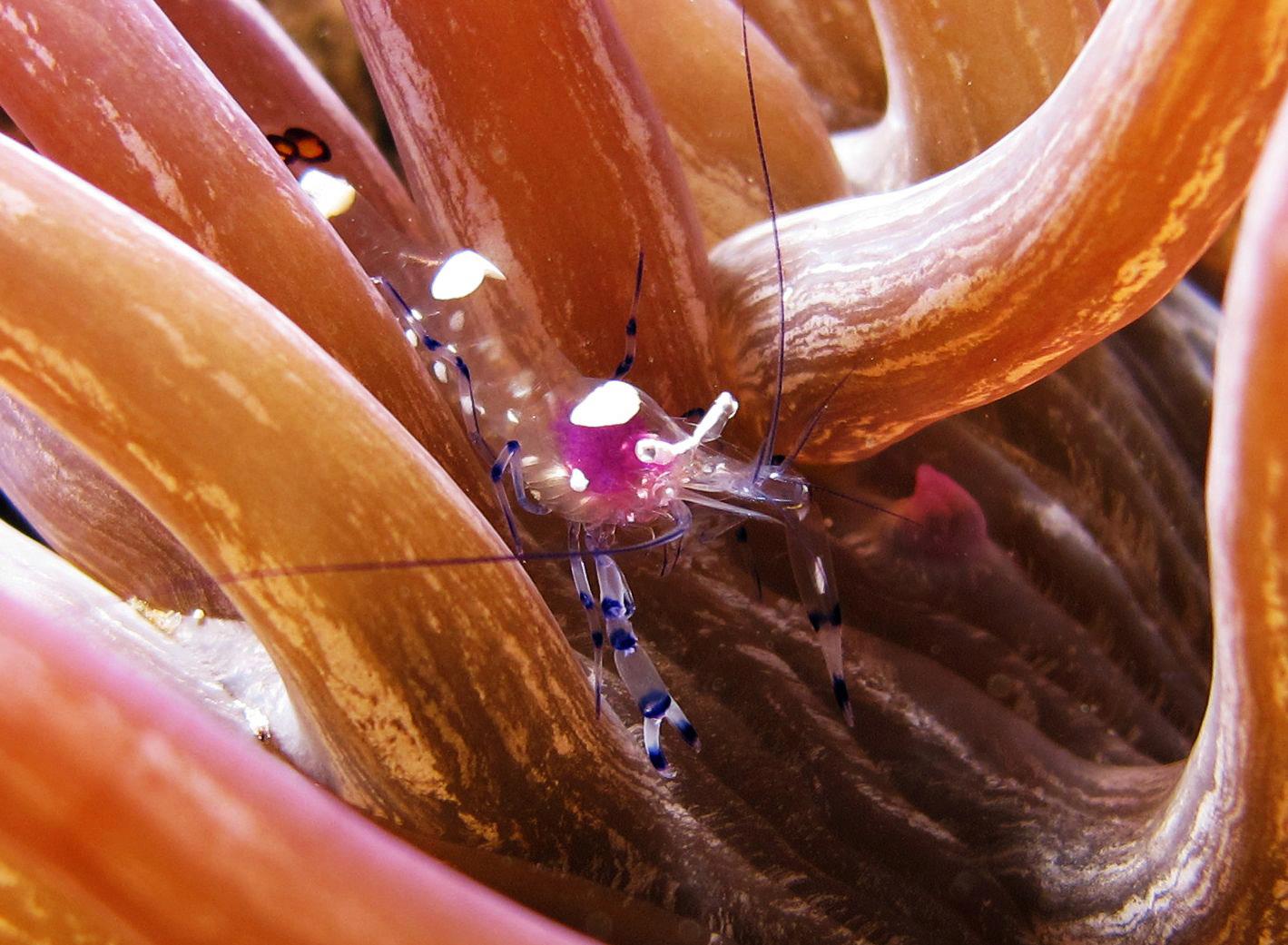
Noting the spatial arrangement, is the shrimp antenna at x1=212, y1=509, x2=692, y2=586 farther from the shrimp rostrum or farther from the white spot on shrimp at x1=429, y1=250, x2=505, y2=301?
the white spot on shrimp at x1=429, y1=250, x2=505, y2=301

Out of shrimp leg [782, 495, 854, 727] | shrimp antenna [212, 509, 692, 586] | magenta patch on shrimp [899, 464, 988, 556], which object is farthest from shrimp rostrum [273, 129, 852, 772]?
shrimp antenna [212, 509, 692, 586]

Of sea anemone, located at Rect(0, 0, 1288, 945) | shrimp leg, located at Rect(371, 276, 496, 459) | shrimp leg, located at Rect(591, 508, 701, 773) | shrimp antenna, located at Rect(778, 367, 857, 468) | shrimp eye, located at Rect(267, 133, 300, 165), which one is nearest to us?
sea anemone, located at Rect(0, 0, 1288, 945)

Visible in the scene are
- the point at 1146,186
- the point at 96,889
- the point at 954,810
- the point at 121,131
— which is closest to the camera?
→ the point at 96,889

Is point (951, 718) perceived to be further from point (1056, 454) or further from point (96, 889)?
point (96, 889)

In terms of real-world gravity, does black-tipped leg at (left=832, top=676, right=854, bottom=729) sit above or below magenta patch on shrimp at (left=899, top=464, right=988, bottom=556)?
below

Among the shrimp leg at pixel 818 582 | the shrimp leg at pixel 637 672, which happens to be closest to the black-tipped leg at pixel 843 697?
the shrimp leg at pixel 818 582

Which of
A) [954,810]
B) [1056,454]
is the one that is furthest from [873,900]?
[1056,454]
